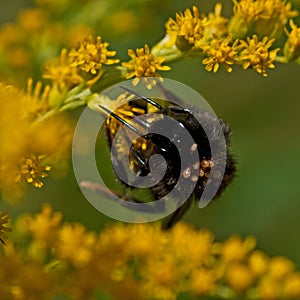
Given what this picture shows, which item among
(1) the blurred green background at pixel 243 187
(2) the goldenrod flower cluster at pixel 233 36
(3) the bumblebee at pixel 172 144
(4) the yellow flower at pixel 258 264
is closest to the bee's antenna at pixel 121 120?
(3) the bumblebee at pixel 172 144

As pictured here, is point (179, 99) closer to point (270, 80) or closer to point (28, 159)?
point (28, 159)

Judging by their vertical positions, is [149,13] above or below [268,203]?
above

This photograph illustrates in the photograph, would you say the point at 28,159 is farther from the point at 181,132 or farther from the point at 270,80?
the point at 270,80

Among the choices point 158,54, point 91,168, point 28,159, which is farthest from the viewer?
point 91,168

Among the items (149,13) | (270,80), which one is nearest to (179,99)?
(149,13)

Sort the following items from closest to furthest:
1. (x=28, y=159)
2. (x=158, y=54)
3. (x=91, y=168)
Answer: (x=28, y=159) < (x=158, y=54) < (x=91, y=168)

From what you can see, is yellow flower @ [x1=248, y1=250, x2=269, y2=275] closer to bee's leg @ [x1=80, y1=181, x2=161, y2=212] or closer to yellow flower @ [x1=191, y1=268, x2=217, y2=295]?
yellow flower @ [x1=191, y1=268, x2=217, y2=295]

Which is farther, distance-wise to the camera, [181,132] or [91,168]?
→ [91,168]

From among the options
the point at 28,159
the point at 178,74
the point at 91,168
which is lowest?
the point at 28,159
